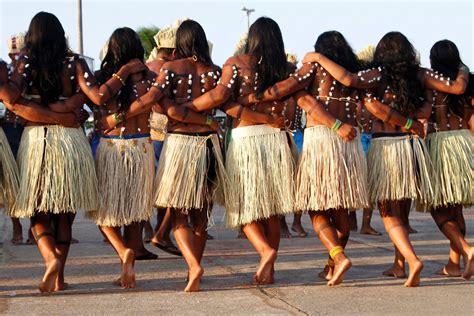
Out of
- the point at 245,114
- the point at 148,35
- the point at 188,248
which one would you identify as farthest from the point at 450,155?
the point at 148,35

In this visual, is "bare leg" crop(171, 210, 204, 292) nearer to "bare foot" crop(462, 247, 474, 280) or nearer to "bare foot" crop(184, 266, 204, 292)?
"bare foot" crop(184, 266, 204, 292)

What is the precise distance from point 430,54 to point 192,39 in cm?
183

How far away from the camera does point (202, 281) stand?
631cm

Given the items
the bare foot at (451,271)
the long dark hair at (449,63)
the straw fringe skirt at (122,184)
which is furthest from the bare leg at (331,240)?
the long dark hair at (449,63)

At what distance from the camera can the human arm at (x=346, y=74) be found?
5.99m

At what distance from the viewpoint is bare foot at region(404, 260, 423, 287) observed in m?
5.85

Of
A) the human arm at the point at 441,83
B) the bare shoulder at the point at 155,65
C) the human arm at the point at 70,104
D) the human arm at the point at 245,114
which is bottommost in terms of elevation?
the human arm at the point at 245,114

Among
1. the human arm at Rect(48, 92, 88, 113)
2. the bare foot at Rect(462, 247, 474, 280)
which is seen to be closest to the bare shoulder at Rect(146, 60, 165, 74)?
the human arm at Rect(48, 92, 88, 113)

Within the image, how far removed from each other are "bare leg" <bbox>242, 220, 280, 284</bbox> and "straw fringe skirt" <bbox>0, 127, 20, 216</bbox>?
159cm

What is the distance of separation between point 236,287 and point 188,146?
1.01 metres

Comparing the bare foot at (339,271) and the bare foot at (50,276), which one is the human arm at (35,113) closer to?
→ the bare foot at (50,276)

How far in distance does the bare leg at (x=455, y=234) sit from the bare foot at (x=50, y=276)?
2.74 meters

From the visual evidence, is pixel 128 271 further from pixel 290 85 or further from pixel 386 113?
pixel 386 113

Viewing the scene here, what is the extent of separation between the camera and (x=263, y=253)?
6062mm
